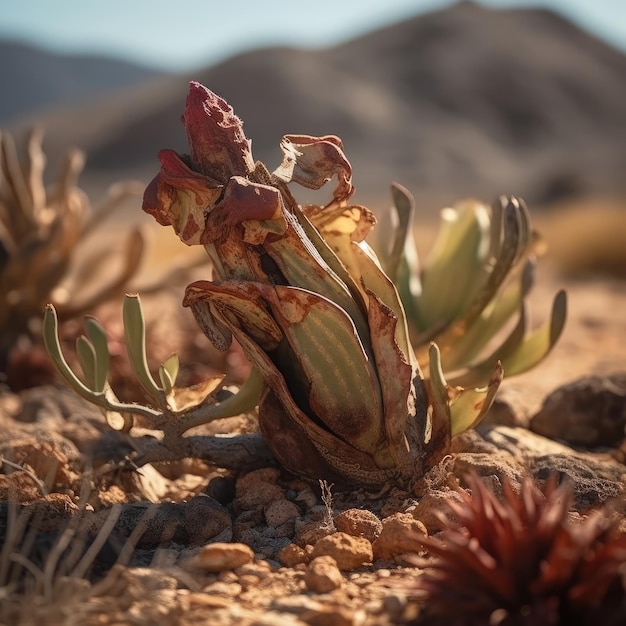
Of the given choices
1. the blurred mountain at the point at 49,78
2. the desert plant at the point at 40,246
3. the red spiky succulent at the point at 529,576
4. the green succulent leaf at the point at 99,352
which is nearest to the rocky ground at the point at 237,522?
the red spiky succulent at the point at 529,576

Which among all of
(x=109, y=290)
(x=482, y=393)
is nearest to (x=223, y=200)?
(x=482, y=393)

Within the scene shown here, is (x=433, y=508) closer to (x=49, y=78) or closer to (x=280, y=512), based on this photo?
(x=280, y=512)

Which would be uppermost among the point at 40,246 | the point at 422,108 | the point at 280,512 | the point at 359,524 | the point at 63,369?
the point at 63,369

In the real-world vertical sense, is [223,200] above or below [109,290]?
above

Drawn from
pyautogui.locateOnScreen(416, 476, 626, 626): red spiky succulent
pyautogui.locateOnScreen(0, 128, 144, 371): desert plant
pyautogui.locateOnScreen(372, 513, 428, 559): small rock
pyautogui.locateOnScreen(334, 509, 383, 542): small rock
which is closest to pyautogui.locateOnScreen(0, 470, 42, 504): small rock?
pyautogui.locateOnScreen(334, 509, 383, 542): small rock

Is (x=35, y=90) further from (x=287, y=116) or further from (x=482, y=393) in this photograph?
(x=482, y=393)

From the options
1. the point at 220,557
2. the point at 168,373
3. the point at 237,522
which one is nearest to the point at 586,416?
the point at 237,522
